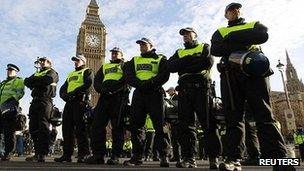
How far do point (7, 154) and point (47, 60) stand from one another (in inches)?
87.3

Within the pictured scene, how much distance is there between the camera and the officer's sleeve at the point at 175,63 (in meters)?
5.96

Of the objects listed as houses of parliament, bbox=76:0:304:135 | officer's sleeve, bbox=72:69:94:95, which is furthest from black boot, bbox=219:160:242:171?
houses of parliament, bbox=76:0:304:135

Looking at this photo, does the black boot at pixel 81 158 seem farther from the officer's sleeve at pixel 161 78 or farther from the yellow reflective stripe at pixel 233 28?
the yellow reflective stripe at pixel 233 28

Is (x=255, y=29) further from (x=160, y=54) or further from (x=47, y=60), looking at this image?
(x=47, y=60)

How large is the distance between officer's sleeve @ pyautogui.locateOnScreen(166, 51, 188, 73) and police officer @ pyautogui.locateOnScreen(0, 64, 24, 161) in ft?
13.0

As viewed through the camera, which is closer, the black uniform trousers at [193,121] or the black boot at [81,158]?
the black uniform trousers at [193,121]

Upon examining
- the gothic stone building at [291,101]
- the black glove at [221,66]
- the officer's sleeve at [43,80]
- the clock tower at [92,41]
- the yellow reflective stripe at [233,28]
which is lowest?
the black glove at [221,66]

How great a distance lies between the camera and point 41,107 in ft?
25.5

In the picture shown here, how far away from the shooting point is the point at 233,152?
15.4 feet

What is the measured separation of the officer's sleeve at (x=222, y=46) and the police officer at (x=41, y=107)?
4070 millimetres

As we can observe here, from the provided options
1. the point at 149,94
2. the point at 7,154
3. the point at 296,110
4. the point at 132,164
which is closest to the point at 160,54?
the point at 149,94

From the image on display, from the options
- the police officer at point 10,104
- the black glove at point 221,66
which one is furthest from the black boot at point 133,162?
the police officer at point 10,104

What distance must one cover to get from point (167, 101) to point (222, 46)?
14.7 feet

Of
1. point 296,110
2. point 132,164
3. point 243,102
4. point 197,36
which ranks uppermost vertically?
point 296,110
